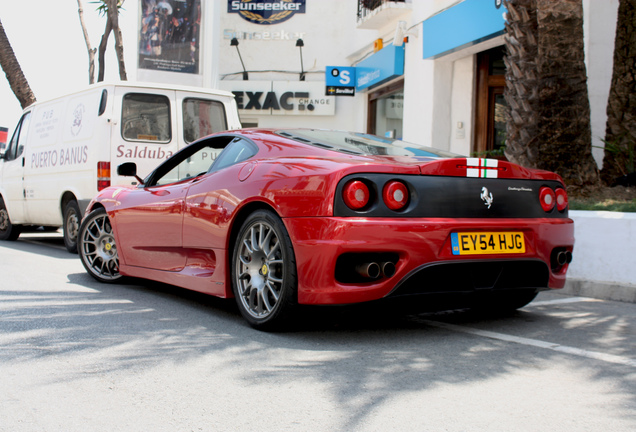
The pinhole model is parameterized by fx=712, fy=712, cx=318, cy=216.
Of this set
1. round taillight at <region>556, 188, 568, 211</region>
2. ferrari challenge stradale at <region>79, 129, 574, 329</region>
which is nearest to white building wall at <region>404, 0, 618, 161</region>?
round taillight at <region>556, 188, 568, 211</region>

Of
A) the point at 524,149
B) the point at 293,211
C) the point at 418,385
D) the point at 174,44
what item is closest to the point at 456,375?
the point at 418,385

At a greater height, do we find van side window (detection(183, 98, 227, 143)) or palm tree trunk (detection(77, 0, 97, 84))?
palm tree trunk (detection(77, 0, 97, 84))

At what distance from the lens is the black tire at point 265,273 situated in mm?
3998

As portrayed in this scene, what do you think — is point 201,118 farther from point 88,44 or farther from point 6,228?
point 88,44

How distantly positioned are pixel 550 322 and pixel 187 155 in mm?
2950

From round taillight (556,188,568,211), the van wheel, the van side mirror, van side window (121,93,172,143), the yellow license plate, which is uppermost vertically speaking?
van side window (121,93,172,143)

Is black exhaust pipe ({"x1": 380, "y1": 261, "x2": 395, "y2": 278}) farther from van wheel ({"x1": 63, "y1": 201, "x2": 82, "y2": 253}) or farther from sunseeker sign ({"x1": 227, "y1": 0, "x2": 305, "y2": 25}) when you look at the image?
sunseeker sign ({"x1": 227, "y1": 0, "x2": 305, "y2": 25})

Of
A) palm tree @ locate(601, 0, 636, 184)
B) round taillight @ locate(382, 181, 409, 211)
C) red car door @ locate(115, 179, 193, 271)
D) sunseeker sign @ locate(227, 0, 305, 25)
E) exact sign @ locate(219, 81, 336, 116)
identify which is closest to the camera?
round taillight @ locate(382, 181, 409, 211)

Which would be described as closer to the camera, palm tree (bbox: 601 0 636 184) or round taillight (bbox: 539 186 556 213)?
round taillight (bbox: 539 186 556 213)

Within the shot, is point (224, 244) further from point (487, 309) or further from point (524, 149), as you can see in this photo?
point (524, 149)

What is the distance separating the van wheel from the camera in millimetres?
8969

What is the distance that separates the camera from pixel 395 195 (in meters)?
3.86

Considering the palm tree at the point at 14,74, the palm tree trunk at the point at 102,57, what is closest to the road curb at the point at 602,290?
the palm tree at the point at 14,74

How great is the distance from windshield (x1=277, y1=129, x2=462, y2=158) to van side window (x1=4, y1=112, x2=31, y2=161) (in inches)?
271
